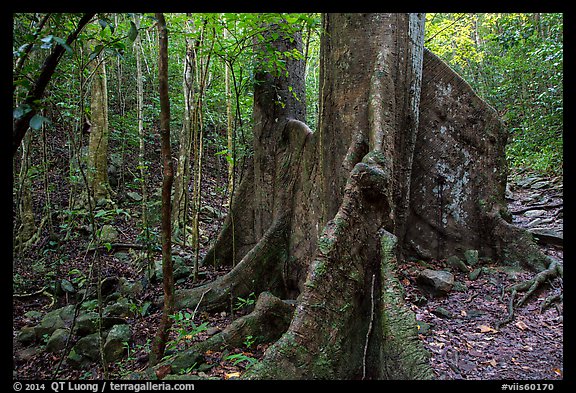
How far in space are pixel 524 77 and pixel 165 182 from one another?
11476 mm

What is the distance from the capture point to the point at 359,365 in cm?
307

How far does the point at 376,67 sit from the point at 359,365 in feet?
10.6

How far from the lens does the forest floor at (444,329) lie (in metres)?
3.20

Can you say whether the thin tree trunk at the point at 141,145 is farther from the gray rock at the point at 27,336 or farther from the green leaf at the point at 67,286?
the gray rock at the point at 27,336

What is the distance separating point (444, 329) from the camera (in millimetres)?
3744

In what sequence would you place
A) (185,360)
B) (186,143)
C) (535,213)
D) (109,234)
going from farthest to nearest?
(109,234) → (186,143) → (535,213) → (185,360)

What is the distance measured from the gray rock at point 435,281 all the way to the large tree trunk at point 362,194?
56cm

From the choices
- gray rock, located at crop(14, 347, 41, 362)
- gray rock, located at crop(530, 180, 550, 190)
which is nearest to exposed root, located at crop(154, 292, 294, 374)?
gray rock, located at crop(14, 347, 41, 362)

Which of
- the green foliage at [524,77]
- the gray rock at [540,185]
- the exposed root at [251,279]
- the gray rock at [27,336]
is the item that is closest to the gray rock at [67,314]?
the gray rock at [27,336]

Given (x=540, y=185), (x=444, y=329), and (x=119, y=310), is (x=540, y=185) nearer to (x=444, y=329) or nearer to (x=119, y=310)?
(x=444, y=329)

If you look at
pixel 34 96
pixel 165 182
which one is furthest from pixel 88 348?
pixel 34 96

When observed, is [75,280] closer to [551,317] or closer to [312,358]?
[312,358]
